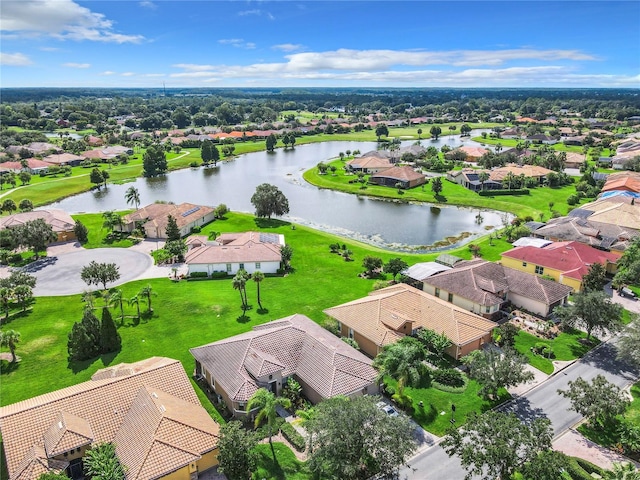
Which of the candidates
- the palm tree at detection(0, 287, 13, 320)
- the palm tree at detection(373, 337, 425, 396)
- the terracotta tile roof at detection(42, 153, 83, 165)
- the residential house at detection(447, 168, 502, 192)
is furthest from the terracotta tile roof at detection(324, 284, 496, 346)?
the terracotta tile roof at detection(42, 153, 83, 165)

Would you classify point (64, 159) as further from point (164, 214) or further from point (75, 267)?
point (75, 267)

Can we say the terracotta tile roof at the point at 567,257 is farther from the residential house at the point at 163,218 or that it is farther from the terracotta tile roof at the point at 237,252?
the residential house at the point at 163,218

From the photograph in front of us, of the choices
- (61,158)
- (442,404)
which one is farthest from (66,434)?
(61,158)

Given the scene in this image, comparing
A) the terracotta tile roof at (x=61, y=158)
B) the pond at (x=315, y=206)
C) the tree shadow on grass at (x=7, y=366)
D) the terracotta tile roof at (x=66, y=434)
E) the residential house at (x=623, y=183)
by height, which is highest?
the terracotta tile roof at (x=61, y=158)

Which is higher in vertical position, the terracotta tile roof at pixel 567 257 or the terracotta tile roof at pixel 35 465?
the terracotta tile roof at pixel 35 465

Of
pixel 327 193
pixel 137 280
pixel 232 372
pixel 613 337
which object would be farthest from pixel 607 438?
pixel 327 193

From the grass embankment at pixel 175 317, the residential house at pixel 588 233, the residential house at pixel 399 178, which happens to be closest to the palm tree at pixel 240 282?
the grass embankment at pixel 175 317
